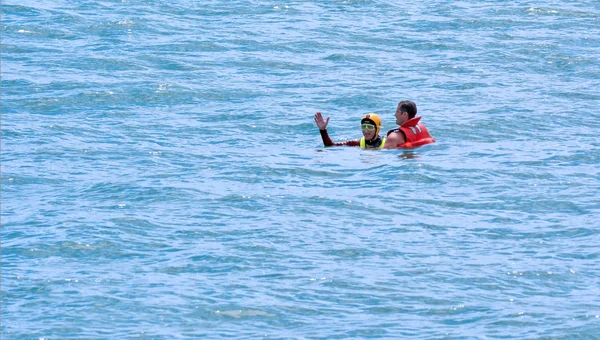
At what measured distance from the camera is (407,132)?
607 inches

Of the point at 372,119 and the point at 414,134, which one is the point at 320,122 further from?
the point at 414,134

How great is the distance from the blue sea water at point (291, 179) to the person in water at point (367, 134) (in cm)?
31

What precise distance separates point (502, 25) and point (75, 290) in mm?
16847

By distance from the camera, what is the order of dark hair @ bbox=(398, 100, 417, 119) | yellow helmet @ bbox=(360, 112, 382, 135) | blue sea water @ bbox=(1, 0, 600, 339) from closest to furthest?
blue sea water @ bbox=(1, 0, 600, 339) < yellow helmet @ bbox=(360, 112, 382, 135) < dark hair @ bbox=(398, 100, 417, 119)

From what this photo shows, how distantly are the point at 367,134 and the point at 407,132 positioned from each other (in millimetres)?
572

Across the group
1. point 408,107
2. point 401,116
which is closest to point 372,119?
point 401,116

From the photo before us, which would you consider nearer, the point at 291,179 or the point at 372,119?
the point at 291,179

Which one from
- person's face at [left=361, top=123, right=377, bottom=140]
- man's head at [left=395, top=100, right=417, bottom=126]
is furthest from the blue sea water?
man's head at [left=395, top=100, right=417, bottom=126]

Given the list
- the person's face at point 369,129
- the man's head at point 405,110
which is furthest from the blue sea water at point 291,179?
the man's head at point 405,110

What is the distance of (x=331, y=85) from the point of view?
63.3 ft

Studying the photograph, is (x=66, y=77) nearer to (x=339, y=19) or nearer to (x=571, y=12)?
(x=339, y=19)

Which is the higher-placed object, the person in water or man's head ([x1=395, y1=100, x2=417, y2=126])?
man's head ([x1=395, y1=100, x2=417, y2=126])

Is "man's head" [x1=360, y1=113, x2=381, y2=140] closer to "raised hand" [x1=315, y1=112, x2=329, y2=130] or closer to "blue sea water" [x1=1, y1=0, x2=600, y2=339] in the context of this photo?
"blue sea water" [x1=1, y1=0, x2=600, y2=339]

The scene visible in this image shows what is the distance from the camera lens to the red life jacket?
15383 millimetres
